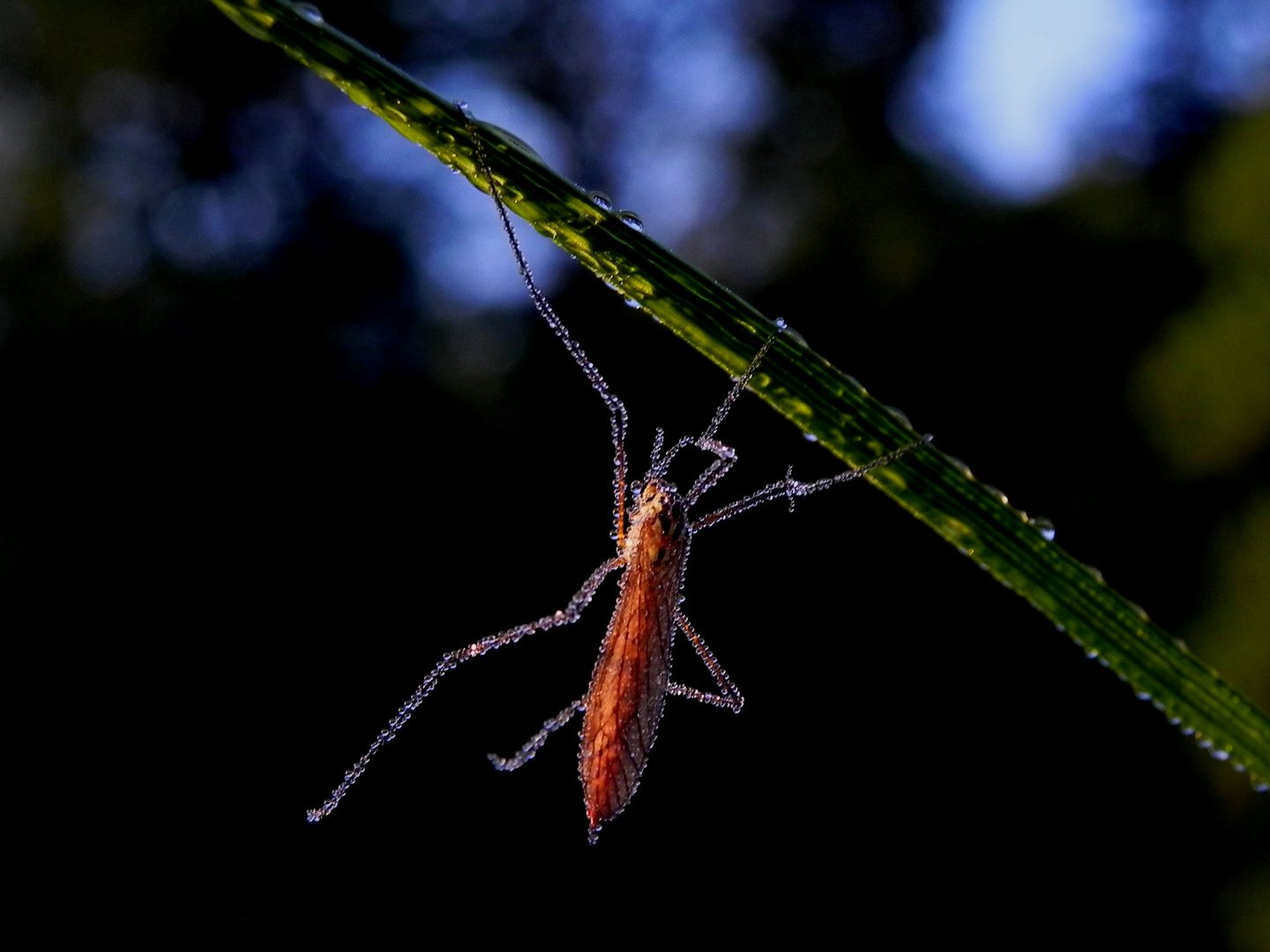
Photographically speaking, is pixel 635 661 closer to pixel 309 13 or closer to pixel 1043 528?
pixel 1043 528

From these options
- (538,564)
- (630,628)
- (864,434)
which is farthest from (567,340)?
(538,564)

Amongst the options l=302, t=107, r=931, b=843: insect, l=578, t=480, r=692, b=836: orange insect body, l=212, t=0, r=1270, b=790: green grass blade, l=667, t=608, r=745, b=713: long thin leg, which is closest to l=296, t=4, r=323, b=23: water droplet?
l=212, t=0, r=1270, b=790: green grass blade

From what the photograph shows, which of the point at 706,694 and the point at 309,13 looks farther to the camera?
the point at 706,694

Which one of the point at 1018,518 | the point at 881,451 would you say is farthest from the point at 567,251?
the point at 1018,518

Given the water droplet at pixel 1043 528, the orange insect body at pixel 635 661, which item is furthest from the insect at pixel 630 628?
the water droplet at pixel 1043 528

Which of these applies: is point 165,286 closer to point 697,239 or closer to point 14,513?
point 14,513
